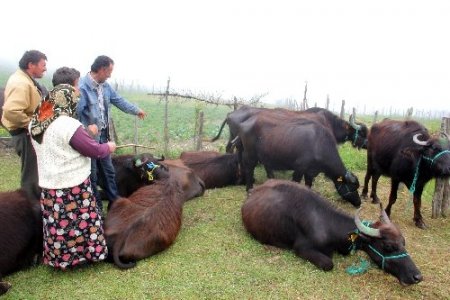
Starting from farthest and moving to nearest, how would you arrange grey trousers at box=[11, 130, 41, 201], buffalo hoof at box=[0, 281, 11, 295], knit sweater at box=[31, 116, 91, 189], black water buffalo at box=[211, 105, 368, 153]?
1. black water buffalo at box=[211, 105, 368, 153]
2. grey trousers at box=[11, 130, 41, 201]
3. buffalo hoof at box=[0, 281, 11, 295]
4. knit sweater at box=[31, 116, 91, 189]

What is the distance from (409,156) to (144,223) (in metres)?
4.43

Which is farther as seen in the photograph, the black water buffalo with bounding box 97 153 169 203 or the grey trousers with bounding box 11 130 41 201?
the black water buffalo with bounding box 97 153 169 203

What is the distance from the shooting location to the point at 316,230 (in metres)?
5.25

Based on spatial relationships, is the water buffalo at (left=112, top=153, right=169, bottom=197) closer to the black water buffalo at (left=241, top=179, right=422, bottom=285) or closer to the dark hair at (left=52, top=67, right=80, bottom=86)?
the black water buffalo at (left=241, top=179, right=422, bottom=285)

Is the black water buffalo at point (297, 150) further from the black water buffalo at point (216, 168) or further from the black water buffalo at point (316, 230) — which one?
the black water buffalo at point (316, 230)

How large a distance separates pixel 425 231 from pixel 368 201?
1.49 meters

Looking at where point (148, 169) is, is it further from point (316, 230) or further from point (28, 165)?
point (316, 230)

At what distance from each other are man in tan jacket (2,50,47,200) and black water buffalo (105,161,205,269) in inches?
45.7

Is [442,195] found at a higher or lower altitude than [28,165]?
lower

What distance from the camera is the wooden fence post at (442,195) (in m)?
6.97

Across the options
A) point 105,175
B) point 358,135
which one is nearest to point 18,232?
point 105,175

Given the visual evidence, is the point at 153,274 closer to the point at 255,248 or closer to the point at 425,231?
the point at 255,248

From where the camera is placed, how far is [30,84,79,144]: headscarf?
4078 millimetres

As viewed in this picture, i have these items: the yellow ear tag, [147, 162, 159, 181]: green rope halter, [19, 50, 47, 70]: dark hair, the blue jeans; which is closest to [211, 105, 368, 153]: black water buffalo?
[147, 162, 159, 181]: green rope halter
